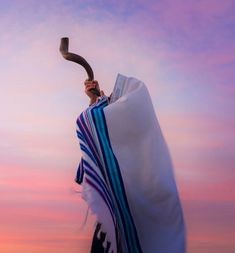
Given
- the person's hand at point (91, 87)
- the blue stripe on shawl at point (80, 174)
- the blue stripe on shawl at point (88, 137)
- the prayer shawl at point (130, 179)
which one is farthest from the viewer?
the person's hand at point (91, 87)

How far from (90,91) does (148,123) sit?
0.58m

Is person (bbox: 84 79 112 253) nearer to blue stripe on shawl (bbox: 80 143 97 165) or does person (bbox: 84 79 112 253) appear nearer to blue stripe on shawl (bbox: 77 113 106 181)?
blue stripe on shawl (bbox: 77 113 106 181)

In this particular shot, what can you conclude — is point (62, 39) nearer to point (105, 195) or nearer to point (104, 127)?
point (104, 127)

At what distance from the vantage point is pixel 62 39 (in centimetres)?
454

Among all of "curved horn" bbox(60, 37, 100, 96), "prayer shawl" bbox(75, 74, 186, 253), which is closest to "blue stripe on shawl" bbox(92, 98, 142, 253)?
"prayer shawl" bbox(75, 74, 186, 253)

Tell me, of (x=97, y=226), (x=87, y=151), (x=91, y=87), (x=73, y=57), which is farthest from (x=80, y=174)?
(x=73, y=57)

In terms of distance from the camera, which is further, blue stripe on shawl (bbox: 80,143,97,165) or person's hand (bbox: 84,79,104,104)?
person's hand (bbox: 84,79,104,104)

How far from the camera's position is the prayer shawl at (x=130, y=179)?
152 inches

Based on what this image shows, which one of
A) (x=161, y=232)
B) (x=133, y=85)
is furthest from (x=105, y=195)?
(x=133, y=85)

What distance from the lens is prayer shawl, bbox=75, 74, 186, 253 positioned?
12.7 ft

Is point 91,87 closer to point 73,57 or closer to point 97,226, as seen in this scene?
point 73,57

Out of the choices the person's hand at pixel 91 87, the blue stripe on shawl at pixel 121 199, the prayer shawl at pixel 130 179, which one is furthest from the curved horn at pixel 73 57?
the blue stripe on shawl at pixel 121 199

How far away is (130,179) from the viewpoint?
394 cm

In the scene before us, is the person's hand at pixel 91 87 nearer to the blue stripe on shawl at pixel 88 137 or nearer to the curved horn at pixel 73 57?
the curved horn at pixel 73 57
